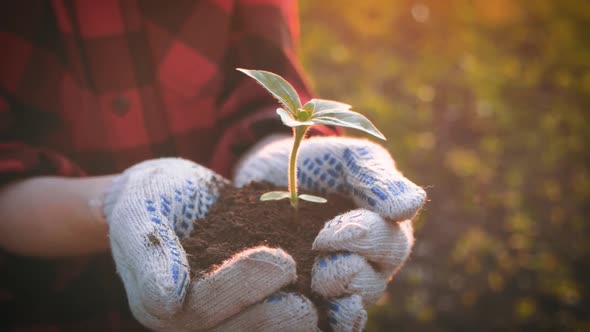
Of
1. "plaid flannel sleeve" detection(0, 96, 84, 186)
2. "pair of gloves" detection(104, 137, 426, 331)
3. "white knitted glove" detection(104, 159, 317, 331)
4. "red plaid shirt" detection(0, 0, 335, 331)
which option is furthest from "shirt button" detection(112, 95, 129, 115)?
"white knitted glove" detection(104, 159, 317, 331)

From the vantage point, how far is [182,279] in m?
1.26

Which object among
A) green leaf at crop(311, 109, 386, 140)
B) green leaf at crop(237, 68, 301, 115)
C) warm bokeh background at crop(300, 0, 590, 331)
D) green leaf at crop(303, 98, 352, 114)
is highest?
green leaf at crop(237, 68, 301, 115)

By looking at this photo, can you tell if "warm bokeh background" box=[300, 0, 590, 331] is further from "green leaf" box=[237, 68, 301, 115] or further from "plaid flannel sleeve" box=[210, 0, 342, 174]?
"green leaf" box=[237, 68, 301, 115]

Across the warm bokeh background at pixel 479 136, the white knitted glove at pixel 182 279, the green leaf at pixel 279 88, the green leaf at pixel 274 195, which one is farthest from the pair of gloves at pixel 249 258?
the warm bokeh background at pixel 479 136

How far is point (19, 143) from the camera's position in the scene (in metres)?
1.84

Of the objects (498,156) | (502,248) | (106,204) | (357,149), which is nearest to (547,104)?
(498,156)

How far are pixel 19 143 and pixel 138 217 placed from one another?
2.36 feet

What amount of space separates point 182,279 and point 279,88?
521 millimetres

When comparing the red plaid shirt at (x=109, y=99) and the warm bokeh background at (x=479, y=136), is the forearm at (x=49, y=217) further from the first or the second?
the warm bokeh background at (x=479, y=136)

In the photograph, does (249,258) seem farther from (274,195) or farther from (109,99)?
(109,99)

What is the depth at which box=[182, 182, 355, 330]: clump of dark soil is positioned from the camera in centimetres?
136

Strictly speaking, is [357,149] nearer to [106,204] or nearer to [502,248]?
[106,204]

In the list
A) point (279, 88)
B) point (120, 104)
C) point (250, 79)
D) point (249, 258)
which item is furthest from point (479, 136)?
point (249, 258)

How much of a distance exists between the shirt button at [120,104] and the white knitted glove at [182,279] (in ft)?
1.62
